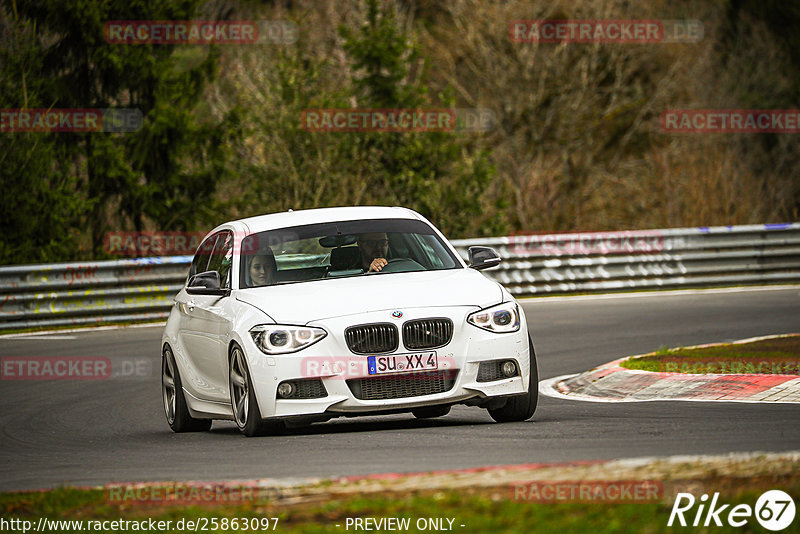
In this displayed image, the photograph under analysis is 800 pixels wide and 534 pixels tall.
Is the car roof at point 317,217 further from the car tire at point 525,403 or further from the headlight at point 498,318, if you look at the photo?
the car tire at point 525,403

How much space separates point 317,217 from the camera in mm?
11367

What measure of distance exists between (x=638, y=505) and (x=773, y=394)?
5083 mm

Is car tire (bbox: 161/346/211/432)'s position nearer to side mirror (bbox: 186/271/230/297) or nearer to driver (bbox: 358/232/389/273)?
side mirror (bbox: 186/271/230/297)

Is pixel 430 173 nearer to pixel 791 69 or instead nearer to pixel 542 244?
pixel 542 244

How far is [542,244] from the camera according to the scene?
2512cm

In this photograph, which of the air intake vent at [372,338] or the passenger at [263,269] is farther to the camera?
the passenger at [263,269]

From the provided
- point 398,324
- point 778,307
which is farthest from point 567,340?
point 398,324

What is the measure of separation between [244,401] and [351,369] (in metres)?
0.96

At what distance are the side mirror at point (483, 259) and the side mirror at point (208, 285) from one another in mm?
1893

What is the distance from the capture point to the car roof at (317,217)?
444 inches

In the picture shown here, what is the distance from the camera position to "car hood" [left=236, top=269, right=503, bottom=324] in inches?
383

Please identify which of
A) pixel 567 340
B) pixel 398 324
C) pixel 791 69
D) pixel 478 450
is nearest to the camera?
pixel 478 450

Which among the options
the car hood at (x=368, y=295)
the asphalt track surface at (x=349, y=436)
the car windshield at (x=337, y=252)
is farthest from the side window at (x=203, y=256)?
the car hood at (x=368, y=295)

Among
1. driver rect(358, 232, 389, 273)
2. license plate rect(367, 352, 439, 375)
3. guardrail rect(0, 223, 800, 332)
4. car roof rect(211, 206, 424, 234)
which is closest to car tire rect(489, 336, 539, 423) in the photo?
license plate rect(367, 352, 439, 375)
